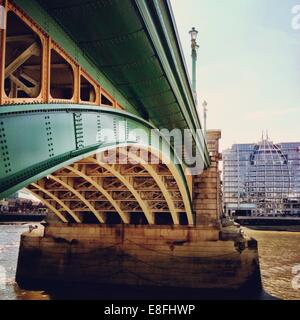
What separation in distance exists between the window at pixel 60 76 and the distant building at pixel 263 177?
92.0 metres

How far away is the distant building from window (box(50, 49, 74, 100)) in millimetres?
92049

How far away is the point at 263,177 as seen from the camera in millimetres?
106188

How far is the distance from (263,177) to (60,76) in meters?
103

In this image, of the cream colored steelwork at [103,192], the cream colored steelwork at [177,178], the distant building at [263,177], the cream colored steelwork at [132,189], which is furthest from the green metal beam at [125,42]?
the distant building at [263,177]

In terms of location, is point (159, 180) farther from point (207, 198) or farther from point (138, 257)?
point (207, 198)

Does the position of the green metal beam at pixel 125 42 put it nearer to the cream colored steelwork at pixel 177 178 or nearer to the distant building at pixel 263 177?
the cream colored steelwork at pixel 177 178

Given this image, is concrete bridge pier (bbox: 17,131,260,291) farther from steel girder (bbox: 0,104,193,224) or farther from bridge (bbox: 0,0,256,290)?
steel girder (bbox: 0,104,193,224)

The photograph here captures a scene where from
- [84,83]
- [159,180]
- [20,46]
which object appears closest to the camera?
[20,46]

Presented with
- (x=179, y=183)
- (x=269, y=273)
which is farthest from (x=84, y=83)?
(x=269, y=273)

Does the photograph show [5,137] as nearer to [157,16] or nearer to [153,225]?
[157,16]

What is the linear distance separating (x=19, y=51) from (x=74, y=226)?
62.9 ft

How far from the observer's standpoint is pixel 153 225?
2377cm

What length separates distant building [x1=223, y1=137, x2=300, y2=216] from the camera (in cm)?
10025

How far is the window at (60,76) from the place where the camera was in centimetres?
685
